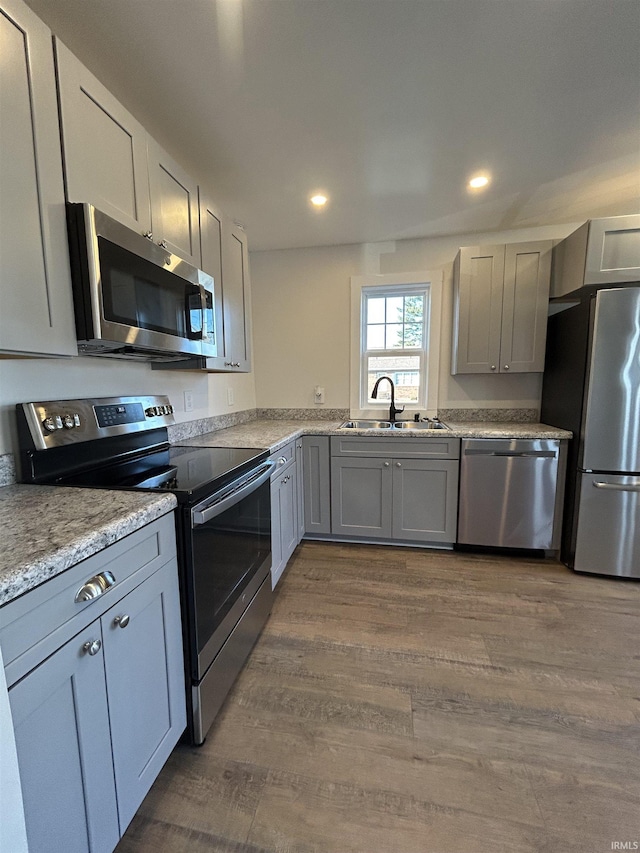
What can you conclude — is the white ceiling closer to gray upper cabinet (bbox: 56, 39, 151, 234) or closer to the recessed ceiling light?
the recessed ceiling light

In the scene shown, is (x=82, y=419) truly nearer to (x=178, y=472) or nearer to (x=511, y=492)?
(x=178, y=472)

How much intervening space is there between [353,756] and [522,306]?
2.82m

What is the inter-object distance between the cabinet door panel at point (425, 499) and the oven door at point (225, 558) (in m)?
1.18

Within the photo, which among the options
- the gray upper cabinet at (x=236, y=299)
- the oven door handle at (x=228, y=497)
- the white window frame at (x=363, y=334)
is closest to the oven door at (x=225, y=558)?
the oven door handle at (x=228, y=497)

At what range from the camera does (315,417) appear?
335 centimetres

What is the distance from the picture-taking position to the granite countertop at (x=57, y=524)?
2.19ft

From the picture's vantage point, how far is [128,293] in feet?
4.15

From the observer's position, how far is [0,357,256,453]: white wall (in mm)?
1214

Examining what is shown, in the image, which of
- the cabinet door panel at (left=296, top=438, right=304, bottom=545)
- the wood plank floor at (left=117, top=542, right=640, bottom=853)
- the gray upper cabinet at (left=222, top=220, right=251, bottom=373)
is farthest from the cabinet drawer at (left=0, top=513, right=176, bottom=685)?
the cabinet door panel at (left=296, top=438, right=304, bottom=545)

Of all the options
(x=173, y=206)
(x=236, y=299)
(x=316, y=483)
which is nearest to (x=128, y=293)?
(x=173, y=206)

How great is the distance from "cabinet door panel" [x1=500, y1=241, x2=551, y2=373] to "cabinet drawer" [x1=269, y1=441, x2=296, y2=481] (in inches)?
68.9

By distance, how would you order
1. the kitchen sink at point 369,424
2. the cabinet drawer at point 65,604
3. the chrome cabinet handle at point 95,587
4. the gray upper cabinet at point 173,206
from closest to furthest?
the cabinet drawer at point 65,604 < the chrome cabinet handle at point 95,587 < the gray upper cabinet at point 173,206 < the kitchen sink at point 369,424

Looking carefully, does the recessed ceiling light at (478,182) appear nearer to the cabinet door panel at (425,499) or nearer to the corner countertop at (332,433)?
the corner countertop at (332,433)

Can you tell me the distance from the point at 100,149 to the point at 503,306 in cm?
258
